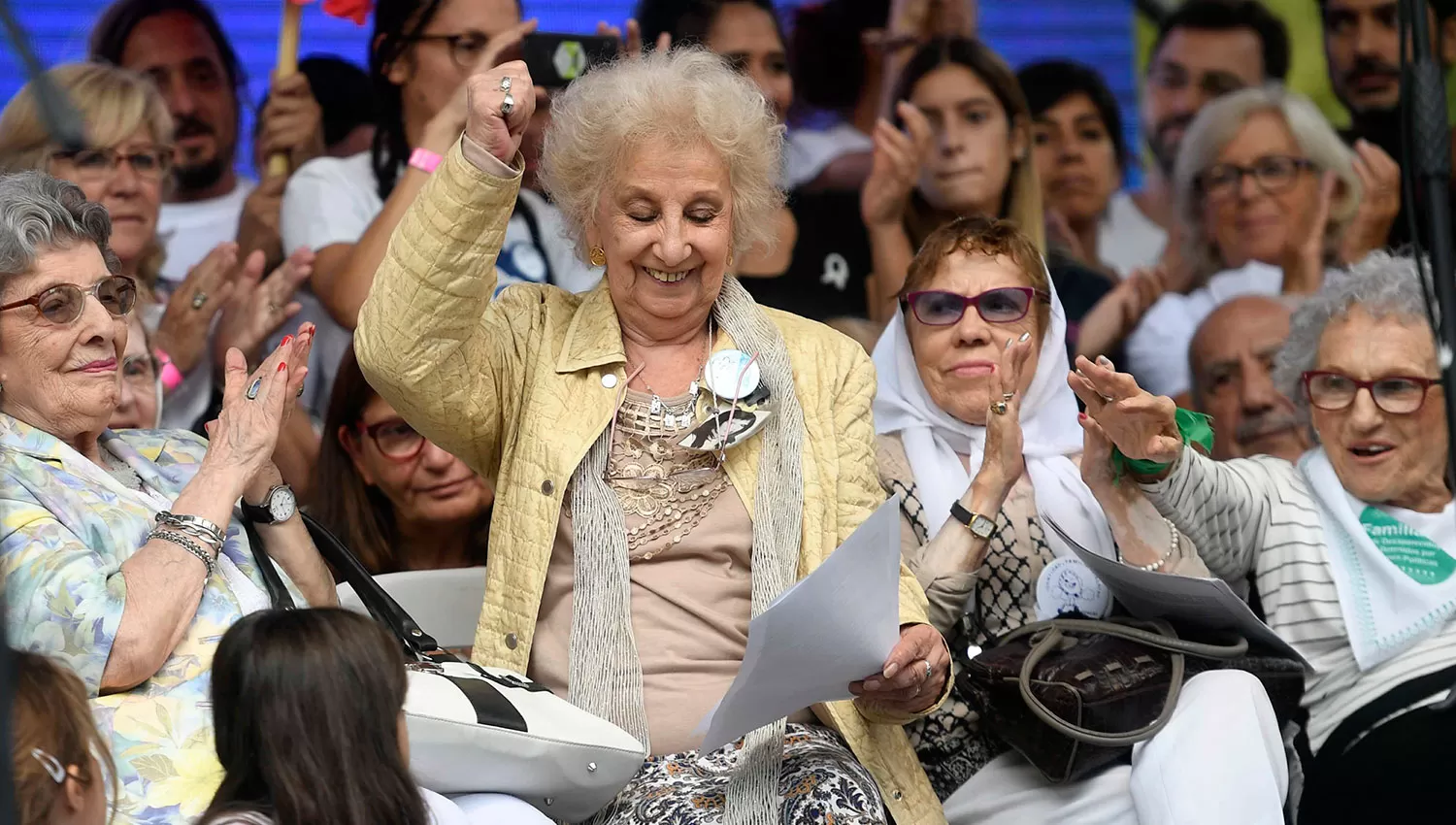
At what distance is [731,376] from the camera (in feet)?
9.89

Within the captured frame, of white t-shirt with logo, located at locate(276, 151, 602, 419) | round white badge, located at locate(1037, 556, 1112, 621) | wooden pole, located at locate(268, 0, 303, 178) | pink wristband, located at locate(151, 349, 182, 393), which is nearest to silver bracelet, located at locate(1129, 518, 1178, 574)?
round white badge, located at locate(1037, 556, 1112, 621)

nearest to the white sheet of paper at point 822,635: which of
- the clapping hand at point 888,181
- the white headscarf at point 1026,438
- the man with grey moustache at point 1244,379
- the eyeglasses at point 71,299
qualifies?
the white headscarf at point 1026,438

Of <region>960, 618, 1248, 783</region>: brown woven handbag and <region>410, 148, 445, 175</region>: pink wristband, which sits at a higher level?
<region>410, 148, 445, 175</region>: pink wristband

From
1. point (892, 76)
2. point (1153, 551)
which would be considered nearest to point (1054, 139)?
point (892, 76)

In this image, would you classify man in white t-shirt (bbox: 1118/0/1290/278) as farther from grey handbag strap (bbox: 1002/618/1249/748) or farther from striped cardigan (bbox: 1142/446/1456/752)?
grey handbag strap (bbox: 1002/618/1249/748)

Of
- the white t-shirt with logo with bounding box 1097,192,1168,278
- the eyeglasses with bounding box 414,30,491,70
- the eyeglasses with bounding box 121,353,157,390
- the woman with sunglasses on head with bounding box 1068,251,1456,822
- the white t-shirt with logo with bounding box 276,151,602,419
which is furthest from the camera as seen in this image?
the white t-shirt with logo with bounding box 1097,192,1168,278

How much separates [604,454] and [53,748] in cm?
115

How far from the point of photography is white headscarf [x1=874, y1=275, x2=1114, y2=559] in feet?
11.2

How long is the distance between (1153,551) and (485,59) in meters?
2.24

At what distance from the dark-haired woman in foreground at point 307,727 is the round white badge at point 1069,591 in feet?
5.09

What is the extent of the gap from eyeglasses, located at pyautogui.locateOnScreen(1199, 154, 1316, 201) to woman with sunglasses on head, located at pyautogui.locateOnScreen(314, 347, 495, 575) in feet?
8.19

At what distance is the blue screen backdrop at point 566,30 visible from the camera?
4301mm

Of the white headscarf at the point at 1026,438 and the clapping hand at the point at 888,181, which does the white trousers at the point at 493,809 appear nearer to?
the white headscarf at the point at 1026,438

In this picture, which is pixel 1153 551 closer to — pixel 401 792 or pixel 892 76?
pixel 401 792
